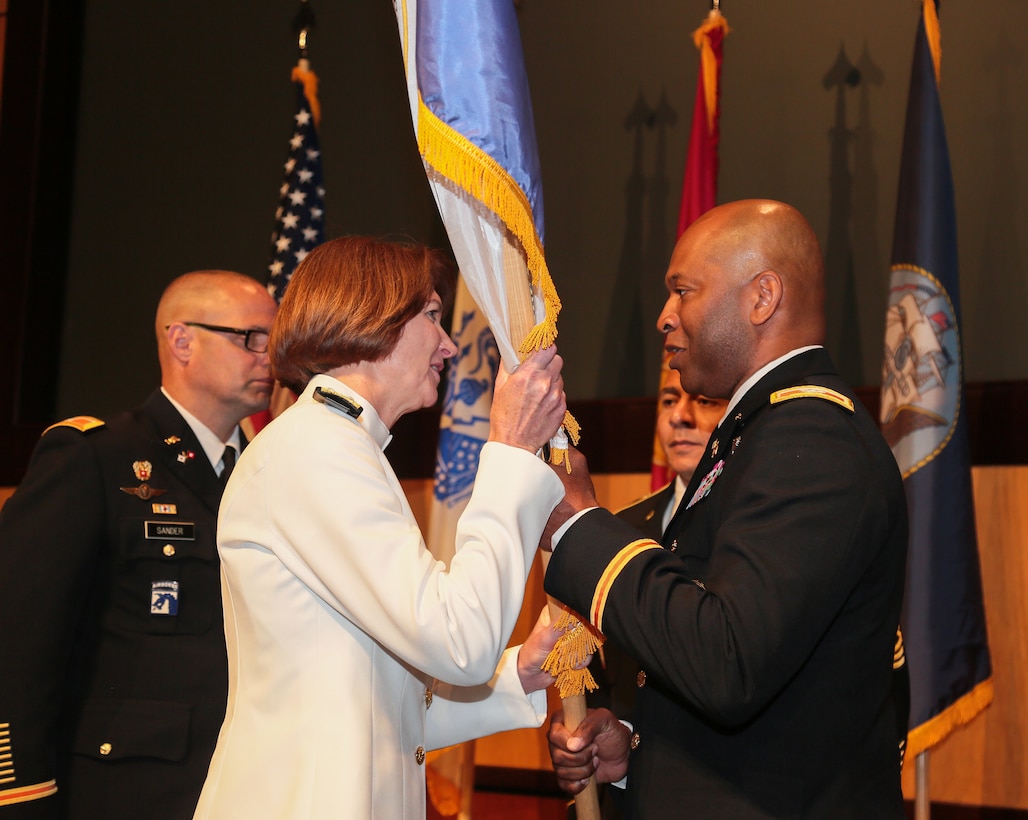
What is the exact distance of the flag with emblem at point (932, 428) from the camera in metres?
3.18

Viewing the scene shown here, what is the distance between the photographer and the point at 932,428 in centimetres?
331

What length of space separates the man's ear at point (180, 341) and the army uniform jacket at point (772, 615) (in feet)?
5.03

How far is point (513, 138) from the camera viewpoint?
183cm

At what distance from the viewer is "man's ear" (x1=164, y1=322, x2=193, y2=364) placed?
111 inches

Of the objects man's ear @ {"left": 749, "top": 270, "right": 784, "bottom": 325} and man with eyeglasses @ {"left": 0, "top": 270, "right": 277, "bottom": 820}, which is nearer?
man's ear @ {"left": 749, "top": 270, "right": 784, "bottom": 325}

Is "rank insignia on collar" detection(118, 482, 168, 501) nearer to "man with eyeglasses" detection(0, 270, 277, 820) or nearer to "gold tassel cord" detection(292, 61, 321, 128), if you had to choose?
"man with eyeglasses" detection(0, 270, 277, 820)

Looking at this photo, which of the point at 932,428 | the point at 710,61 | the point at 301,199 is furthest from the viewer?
the point at 301,199

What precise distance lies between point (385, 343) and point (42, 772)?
126 centimetres

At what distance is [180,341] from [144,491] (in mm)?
504

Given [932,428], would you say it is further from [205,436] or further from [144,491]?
[144,491]

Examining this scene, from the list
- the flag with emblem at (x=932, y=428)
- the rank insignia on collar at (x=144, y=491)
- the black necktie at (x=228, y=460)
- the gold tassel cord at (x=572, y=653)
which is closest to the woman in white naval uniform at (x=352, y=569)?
the gold tassel cord at (x=572, y=653)

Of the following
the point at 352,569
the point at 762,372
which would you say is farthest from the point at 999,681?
the point at 352,569

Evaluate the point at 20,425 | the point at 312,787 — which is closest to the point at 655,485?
the point at 312,787

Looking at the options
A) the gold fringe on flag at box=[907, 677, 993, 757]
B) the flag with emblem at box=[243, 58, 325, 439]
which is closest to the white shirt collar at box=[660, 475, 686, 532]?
the gold fringe on flag at box=[907, 677, 993, 757]
